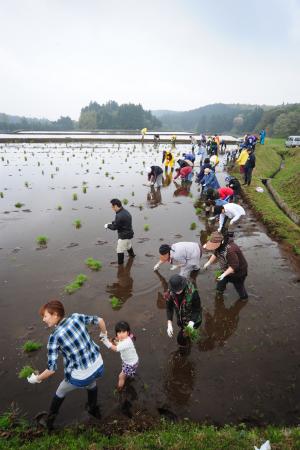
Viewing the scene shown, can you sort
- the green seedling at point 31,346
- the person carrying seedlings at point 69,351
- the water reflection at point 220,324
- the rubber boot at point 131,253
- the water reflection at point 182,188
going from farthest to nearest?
1. the water reflection at point 182,188
2. the rubber boot at point 131,253
3. the water reflection at point 220,324
4. the green seedling at point 31,346
5. the person carrying seedlings at point 69,351

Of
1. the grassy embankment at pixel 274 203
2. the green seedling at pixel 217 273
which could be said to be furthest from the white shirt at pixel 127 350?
the grassy embankment at pixel 274 203

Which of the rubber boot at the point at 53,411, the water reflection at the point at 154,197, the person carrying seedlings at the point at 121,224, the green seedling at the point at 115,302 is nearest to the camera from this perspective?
the rubber boot at the point at 53,411

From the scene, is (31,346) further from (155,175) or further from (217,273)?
(155,175)

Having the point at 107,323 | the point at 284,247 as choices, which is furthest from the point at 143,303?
the point at 284,247

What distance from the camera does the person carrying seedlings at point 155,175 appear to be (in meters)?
16.4

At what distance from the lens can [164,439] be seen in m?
3.44

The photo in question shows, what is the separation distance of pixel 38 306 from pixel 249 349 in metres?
4.52

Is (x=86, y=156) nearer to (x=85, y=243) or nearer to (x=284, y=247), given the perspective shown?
(x=85, y=243)

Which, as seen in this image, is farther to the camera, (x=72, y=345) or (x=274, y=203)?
(x=274, y=203)

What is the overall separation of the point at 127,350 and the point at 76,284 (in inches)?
135

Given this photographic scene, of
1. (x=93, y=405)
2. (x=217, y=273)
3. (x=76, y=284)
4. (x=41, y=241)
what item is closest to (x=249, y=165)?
(x=217, y=273)

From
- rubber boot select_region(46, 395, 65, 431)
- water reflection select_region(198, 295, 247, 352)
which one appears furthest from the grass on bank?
water reflection select_region(198, 295, 247, 352)

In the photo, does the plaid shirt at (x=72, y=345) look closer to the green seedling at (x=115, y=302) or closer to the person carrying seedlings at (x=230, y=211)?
the green seedling at (x=115, y=302)

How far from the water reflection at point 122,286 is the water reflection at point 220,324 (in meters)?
1.98
